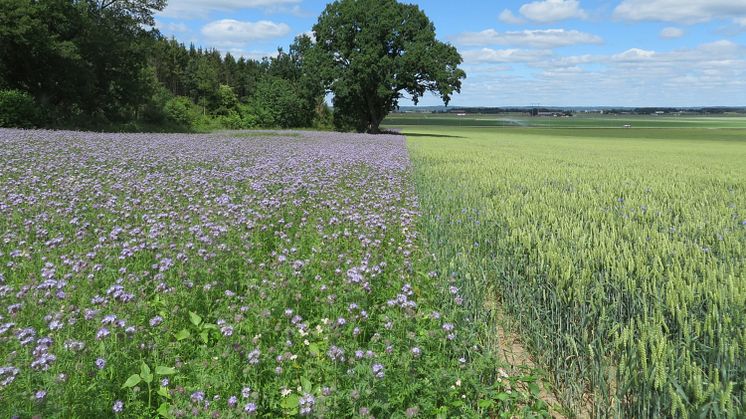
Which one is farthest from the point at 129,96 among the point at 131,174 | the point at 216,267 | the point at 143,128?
the point at 216,267

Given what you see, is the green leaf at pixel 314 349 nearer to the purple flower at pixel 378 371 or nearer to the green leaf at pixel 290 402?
the green leaf at pixel 290 402

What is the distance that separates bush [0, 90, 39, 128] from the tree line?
0.05 m

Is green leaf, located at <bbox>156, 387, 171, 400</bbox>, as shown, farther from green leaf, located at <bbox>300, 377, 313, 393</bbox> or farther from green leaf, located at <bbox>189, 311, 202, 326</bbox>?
green leaf, located at <bbox>189, 311, 202, 326</bbox>

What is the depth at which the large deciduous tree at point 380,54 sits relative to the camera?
1806 inches

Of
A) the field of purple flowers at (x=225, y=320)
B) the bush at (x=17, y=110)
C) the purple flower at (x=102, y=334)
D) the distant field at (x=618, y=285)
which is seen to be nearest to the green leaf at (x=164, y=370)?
the field of purple flowers at (x=225, y=320)

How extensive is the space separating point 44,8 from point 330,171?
91.6 ft

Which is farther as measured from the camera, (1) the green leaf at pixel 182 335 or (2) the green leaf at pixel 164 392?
(1) the green leaf at pixel 182 335

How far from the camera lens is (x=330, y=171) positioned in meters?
11.3

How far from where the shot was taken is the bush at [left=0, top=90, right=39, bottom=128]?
24.4 m

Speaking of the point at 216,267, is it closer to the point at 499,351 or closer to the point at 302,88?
the point at 499,351

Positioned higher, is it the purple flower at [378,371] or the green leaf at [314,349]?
the purple flower at [378,371]

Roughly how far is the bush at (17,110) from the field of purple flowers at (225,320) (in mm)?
22932

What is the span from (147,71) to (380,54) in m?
28.0

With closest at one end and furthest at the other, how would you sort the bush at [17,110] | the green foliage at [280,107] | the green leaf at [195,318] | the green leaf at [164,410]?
the green leaf at [164,410], the green leaf at [195,318], the bush at [17,110], the green foliage at [280,107]
